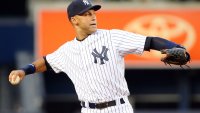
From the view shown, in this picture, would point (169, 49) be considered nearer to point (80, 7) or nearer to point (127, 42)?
point (127, 42)

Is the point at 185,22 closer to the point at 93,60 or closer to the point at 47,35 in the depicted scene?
the point at 47,35

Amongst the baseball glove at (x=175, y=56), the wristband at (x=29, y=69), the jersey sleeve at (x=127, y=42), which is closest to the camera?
the baseball glove at (x=175, y=56)

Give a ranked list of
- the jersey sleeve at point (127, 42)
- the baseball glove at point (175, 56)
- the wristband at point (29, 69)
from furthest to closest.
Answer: the wristband at point (29, 69) → the jersey sleeve at point (127, 42) → the baseball glove at point (175, 56)

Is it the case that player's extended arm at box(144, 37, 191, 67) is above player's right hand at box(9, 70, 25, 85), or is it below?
above

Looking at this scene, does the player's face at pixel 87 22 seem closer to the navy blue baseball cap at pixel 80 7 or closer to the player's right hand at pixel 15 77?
the navy blue baseball cap at pixel 80 7

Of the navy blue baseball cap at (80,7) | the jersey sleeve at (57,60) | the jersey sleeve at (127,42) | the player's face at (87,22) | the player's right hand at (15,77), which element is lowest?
the player's right hand at (15,77)

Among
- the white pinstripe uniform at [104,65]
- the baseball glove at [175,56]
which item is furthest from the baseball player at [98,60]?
the baseball glove at [175,56]

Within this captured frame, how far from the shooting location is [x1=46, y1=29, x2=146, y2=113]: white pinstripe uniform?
622cm

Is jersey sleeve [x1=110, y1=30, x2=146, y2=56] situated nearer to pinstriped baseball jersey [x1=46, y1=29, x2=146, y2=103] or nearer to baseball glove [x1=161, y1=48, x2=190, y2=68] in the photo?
pinstriped baseball jersey [x1=46, y1=29, x2=146, y2=103]

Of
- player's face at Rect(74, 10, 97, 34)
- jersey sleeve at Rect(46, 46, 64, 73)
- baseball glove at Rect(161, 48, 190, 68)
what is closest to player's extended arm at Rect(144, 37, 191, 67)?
baseball glove at Rect(161, 48, 190, 68)

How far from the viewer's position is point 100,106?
6363mm

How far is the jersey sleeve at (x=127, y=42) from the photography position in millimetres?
6188

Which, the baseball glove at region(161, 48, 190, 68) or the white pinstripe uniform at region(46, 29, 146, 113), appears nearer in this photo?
the baseball glove at region(161, 48, 190, 68)

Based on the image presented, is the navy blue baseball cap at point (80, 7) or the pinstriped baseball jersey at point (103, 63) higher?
the navy blue baseball cap at point (80, 7)
